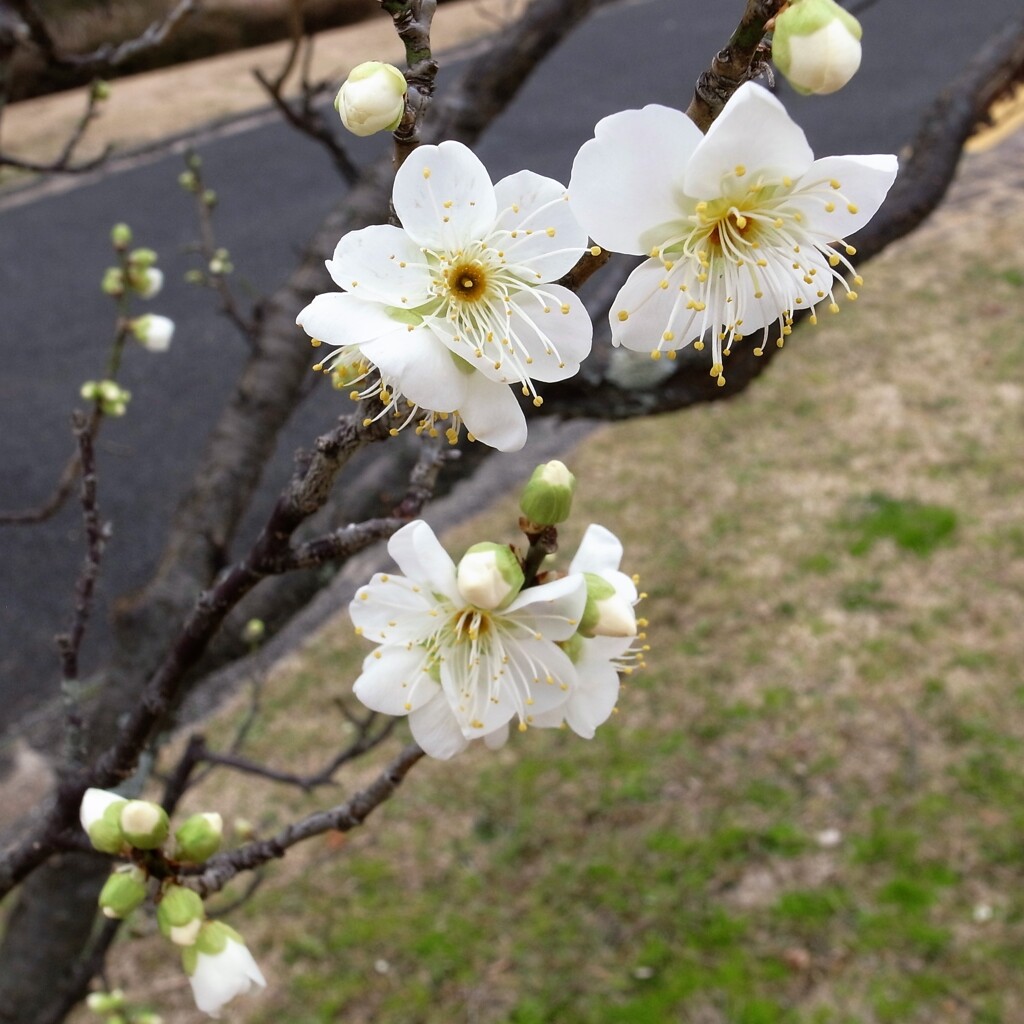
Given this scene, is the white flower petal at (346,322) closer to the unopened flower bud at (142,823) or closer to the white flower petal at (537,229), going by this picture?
the white flower petal at (537,229)

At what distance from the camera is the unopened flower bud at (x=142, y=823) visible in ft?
3.57

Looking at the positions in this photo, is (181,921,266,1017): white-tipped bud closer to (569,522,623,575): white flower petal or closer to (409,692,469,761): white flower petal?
(409,692,469,761): white flower petal

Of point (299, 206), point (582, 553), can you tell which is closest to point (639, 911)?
point (582, 553)

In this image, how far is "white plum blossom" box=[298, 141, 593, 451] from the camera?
860 millimetres

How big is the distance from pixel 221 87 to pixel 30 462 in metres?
6.83

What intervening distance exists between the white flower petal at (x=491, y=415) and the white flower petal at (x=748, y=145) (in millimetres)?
Answer: 225

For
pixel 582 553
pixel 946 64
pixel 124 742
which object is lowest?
pixel 946 64

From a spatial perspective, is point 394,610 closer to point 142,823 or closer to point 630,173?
point 142,823

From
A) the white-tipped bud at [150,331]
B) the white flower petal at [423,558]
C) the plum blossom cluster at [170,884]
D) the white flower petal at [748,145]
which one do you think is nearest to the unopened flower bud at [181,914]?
the plum blossom cluster at [170,884]

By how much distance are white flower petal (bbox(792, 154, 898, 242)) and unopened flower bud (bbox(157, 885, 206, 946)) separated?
3.07 feet

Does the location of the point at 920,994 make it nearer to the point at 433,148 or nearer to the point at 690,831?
the point at 690,831

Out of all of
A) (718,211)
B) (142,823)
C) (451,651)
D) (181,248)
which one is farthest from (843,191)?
(181,248)

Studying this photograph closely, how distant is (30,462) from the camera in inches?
218

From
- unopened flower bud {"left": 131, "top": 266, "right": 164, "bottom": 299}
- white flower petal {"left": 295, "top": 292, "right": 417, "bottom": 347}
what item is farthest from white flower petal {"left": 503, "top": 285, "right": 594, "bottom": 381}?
unopened flower bud {"left": 131, "top": 266, "right": 164, "bottom": 299}
